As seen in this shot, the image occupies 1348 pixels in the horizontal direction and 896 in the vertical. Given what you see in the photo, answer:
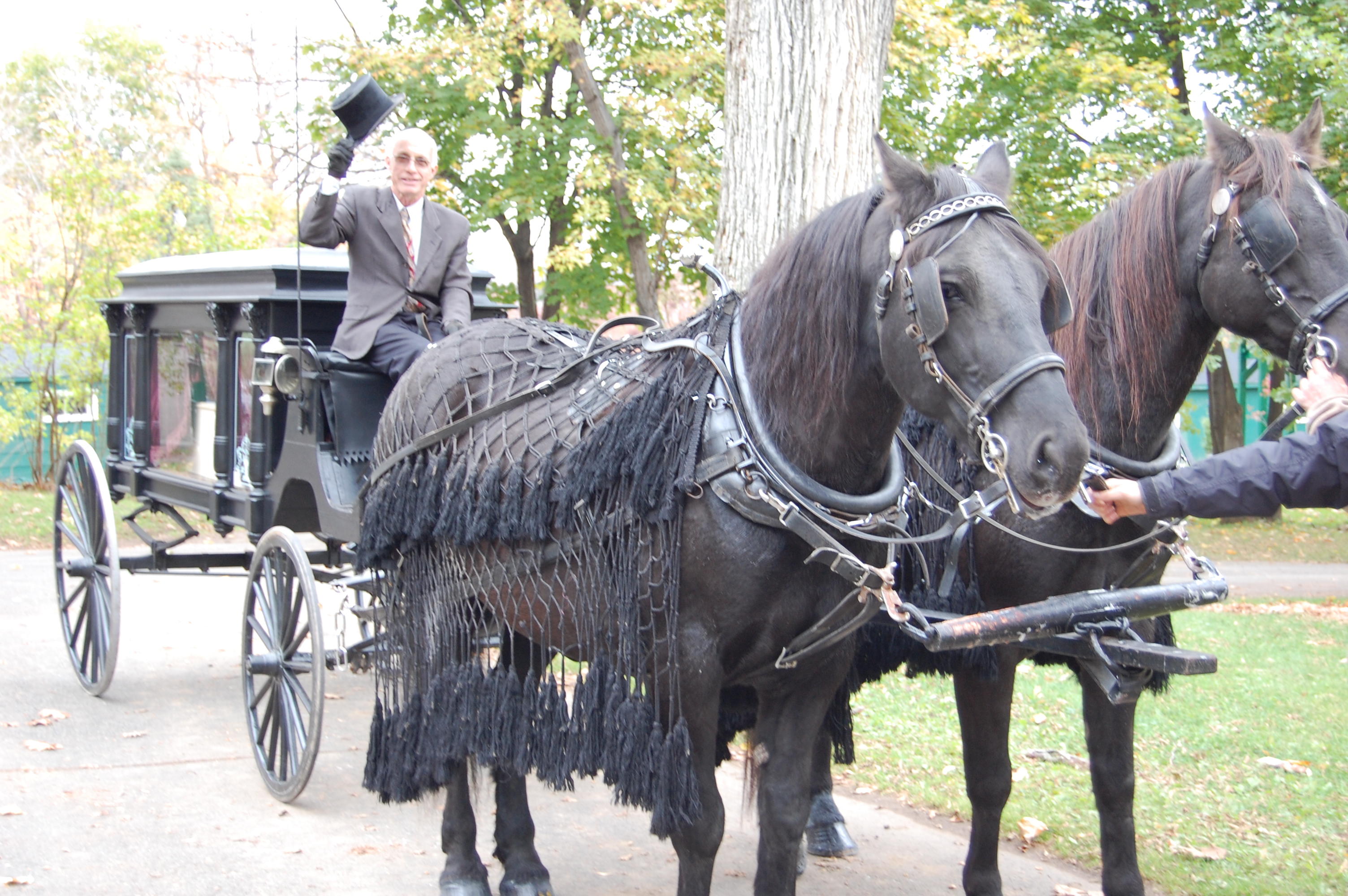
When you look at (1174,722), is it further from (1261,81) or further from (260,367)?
(1261,81)

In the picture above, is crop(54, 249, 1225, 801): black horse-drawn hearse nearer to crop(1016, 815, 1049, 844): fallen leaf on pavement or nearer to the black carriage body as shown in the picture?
the black carriage body

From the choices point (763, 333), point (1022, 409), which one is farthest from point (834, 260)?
point (1022, 409)

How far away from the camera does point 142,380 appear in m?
6.98

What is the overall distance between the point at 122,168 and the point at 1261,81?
16099mm

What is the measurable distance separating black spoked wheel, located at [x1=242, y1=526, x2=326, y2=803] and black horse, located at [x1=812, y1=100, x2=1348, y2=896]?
8.18 ft

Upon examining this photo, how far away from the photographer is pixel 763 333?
3012 mm

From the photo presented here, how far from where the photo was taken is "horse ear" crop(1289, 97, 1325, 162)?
3301 mm

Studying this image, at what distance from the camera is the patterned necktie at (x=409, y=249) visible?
198 inches

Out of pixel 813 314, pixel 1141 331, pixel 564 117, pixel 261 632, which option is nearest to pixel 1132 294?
pixel 1141 331

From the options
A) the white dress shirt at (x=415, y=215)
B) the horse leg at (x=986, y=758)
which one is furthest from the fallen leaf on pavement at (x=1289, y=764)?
the white dress shirt at (x=415, y=215)

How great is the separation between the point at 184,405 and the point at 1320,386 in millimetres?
5839

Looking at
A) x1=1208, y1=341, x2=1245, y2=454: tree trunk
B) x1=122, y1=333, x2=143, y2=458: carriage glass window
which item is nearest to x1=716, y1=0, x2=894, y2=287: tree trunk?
x1=122, y1=333, x2=143, y2=458: carriage glass window

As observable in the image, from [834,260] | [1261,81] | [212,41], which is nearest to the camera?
[834,260]

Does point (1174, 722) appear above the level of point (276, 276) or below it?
below
